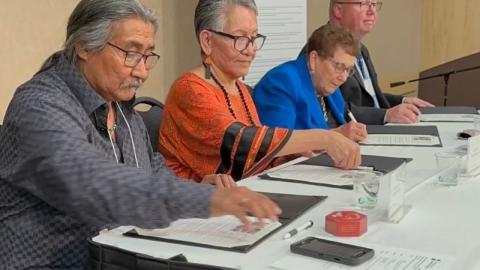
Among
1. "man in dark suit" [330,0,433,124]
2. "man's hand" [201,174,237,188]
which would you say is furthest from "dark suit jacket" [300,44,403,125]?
"man's hand" [201,174,237,188]

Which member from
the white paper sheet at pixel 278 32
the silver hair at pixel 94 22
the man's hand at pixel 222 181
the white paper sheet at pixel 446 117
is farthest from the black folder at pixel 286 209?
the white paper sheet at pixel 278 32

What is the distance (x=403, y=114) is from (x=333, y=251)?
1.91 m

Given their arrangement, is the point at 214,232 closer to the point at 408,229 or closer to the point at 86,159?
the point at 86,159

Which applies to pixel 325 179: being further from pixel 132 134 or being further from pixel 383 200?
pixel 132 134

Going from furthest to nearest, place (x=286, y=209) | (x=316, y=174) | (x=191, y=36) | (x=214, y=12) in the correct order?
(x=191, y=36), (x=214, y=12), (x=316, y=174), (x=286, y=209)

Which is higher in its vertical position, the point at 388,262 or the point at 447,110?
the point at 388,262

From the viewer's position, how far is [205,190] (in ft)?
3.83

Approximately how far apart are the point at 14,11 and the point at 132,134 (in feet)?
5.53

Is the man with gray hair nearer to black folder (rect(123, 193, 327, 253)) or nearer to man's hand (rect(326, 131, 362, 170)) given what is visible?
black folder (rect(123, 193, 327, 253))

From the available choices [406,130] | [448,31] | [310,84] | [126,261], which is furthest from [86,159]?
[448,31]

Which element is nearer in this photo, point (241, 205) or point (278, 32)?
point (241, 205)

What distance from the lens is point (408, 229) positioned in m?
1.31

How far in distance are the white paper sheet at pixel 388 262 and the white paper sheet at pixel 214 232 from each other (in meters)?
0.11

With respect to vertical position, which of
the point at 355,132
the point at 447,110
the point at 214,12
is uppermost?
the point at 214,12
